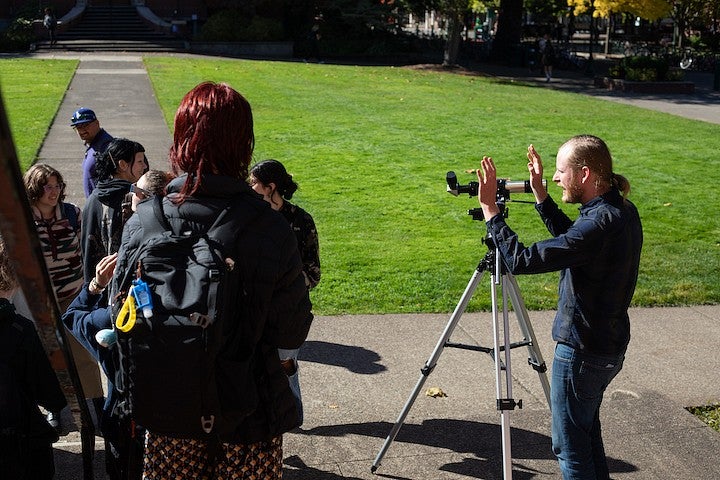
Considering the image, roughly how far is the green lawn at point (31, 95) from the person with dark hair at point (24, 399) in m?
7.32

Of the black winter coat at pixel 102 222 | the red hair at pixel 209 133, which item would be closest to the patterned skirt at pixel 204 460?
the red hair at pixel 209 133

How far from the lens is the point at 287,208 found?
5.38m

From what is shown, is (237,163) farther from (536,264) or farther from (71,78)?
(71,78)

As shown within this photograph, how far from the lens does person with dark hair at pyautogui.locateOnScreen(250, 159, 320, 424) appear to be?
5.25 meters

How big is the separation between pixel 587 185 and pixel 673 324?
14.2 ft

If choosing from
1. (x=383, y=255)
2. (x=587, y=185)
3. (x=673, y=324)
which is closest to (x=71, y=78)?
(x=383, y=255)

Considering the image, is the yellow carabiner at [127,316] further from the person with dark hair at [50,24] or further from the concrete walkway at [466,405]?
the person with dark hair at [50,24]

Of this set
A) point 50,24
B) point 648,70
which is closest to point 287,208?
point 648,70

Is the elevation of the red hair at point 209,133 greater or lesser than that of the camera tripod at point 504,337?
greater

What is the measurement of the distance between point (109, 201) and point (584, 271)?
8.64 ft

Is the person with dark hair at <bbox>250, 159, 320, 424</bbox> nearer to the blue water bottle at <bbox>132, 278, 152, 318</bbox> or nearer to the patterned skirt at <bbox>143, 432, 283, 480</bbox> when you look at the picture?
the patterned skirt at <bbox>143, 432, 283, 480</bbox>

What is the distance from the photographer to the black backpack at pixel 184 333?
2.81 meters

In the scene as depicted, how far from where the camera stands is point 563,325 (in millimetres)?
4285

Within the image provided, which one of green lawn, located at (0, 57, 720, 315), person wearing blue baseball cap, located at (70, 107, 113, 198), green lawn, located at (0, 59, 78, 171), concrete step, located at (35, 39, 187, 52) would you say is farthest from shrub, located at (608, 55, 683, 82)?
person wearing blue baseball cap, located at (70, 107, 113, 198)
